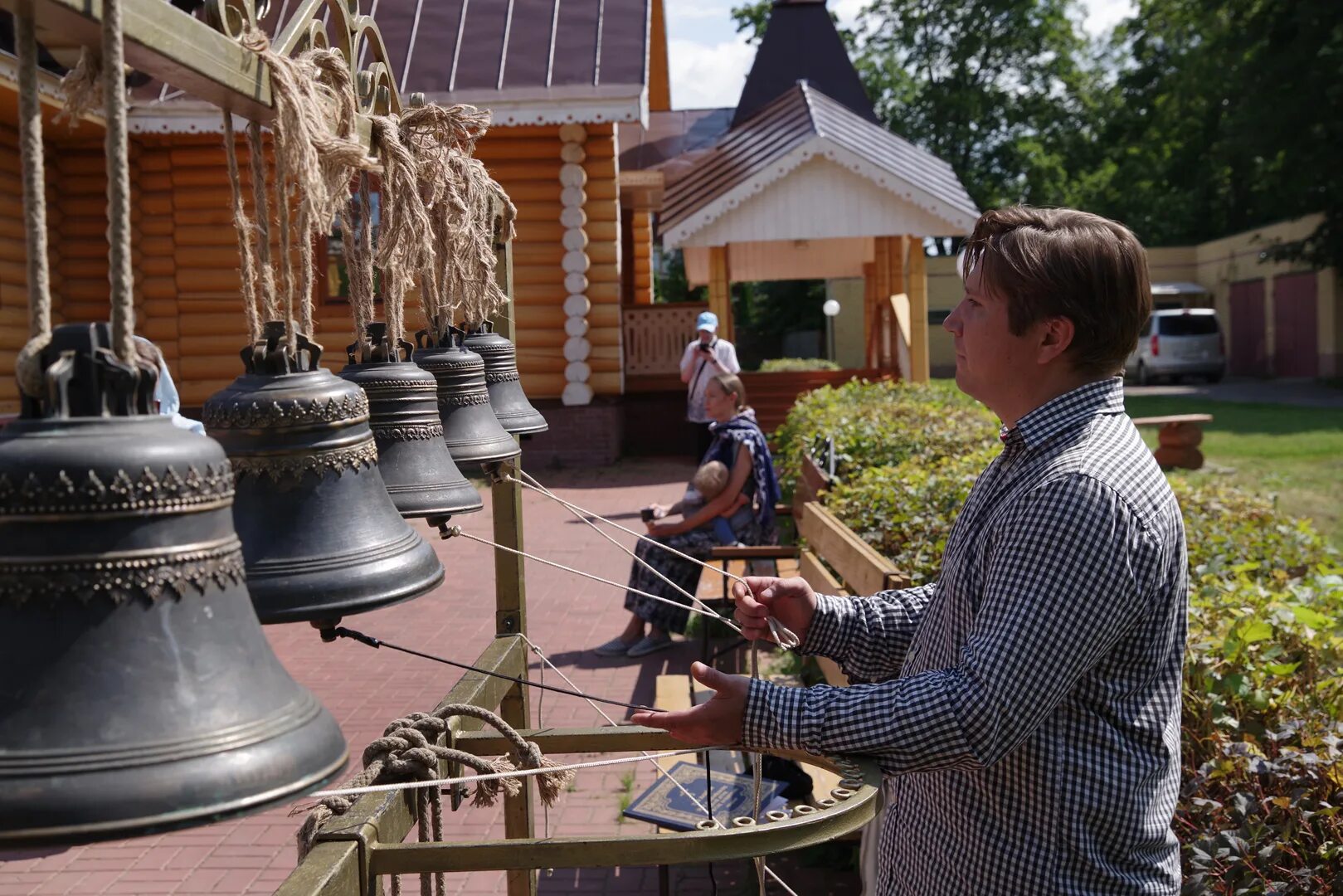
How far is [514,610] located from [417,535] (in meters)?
1.97

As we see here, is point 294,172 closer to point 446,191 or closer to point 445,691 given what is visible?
point 446,191

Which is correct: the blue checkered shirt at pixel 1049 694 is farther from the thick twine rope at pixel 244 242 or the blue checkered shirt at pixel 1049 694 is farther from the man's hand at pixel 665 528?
the man's hand at pixel 665 528

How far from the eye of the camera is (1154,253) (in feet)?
138

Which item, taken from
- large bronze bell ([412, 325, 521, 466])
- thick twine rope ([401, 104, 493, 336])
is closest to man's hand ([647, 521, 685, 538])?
large bronze bell ([412, 325, 521, 466])

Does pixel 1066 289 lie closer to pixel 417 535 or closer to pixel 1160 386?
pixel 417 535

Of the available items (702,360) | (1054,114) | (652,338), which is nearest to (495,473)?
(702,360)

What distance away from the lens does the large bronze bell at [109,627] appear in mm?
1175

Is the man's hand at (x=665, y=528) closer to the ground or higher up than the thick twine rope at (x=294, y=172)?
closer to the ground

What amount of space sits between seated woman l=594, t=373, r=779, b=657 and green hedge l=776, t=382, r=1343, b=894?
4.36 ft

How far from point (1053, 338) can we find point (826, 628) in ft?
2.51

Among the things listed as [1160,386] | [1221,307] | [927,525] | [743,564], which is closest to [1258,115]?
[1160,386]

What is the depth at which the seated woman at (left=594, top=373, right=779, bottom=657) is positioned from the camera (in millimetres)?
7121

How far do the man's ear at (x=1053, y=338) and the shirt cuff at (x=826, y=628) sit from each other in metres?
0.68

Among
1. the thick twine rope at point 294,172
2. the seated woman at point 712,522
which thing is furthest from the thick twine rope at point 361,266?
the seated woman at point 712,522
